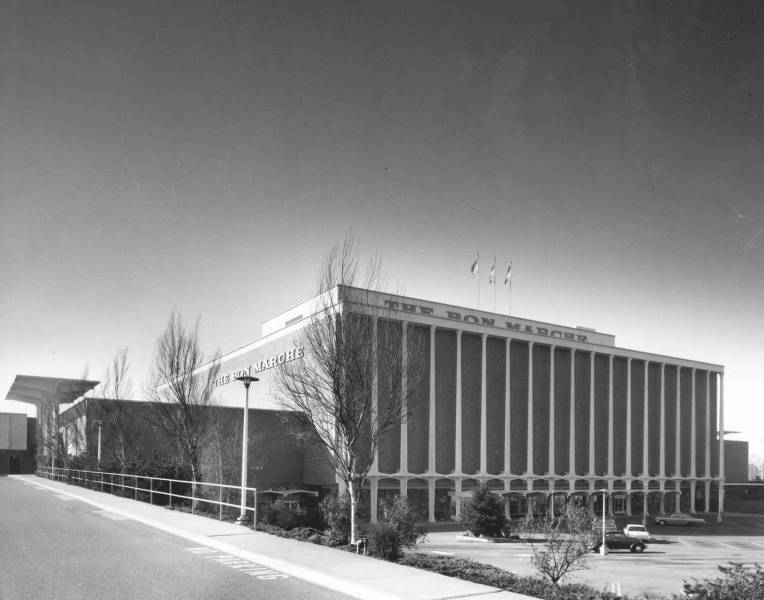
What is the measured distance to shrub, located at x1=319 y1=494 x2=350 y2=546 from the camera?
16977mm

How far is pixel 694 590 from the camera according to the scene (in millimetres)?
10695

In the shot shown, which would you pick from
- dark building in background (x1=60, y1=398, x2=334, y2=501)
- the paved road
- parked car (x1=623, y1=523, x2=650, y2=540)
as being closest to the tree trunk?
the paved road

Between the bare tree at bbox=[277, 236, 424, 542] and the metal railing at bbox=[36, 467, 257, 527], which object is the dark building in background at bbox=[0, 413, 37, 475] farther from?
the bare tree at bbox=[277, 236, 424, 542]

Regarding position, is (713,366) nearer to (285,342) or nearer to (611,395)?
(611,395)

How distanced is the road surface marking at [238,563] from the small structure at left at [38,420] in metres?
48.8

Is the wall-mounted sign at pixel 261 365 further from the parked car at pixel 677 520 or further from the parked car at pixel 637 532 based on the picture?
the parked car at pixel 677 520

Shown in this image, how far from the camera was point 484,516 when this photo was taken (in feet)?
149

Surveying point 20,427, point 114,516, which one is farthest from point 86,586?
point 20,427

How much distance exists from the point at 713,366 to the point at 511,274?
28531 mm

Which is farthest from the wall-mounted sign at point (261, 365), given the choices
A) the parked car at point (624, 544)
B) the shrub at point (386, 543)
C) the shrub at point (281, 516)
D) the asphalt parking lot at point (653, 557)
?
the shrub at point (386, 543)

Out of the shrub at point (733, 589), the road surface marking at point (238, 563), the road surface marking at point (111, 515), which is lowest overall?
the road surface marking at point (111, 515)

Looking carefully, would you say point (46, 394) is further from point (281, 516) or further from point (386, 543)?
point (386, 543)

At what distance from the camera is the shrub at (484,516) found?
149 feet

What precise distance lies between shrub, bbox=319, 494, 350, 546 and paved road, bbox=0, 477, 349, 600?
3.10 meters
